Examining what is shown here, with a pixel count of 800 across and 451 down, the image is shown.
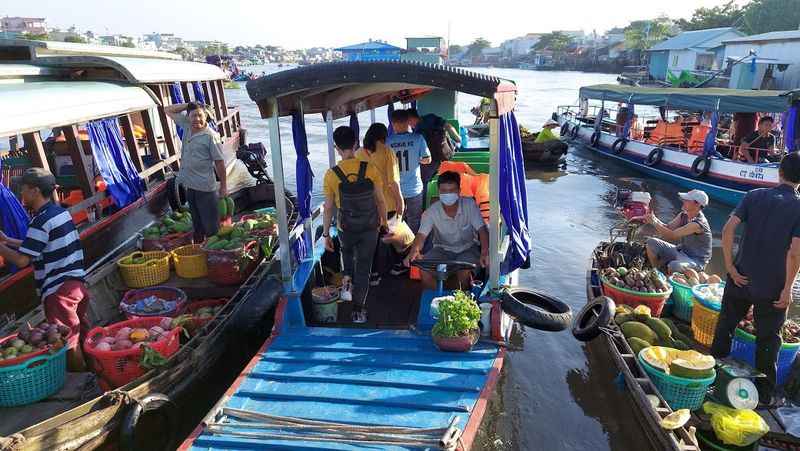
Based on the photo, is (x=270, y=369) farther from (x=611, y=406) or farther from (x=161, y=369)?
(x=611, y=406)

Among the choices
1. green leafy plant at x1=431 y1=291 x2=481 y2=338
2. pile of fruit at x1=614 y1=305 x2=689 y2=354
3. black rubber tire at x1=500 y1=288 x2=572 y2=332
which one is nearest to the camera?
green leafy plant at x1=431 y1=291 x2=481 y2=338

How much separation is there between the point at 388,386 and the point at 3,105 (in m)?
4.56

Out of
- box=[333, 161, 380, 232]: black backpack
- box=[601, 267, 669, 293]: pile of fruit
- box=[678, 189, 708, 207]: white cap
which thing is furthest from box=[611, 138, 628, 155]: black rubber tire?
box=[333, 161, 380, 232]: black backpack

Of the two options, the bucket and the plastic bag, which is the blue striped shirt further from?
the plastic bag

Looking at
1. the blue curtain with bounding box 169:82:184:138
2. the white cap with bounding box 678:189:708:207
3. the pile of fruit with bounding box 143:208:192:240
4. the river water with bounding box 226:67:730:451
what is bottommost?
the river water with bounding box 226:67:730:451

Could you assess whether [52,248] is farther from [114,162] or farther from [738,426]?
[738,426]

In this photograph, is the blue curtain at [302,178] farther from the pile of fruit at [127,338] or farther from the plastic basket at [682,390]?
the plastic basket at [682,390]

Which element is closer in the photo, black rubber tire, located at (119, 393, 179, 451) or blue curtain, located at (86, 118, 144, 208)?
black rubber tire, located at (119, 393, 179, 451)

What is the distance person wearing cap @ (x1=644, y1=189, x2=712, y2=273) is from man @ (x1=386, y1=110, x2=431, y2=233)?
3.23m

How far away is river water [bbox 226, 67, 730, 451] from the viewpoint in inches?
219

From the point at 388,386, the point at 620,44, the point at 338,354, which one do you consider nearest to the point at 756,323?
the point at 388,386

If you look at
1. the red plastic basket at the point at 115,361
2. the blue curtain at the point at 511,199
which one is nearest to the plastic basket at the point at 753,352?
the blue curtain at the point at 511,199

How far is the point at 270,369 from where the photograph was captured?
4.46 metres

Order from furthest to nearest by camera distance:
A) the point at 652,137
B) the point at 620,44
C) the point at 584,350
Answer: the point at 620,44
the point at 652,137
the point at 584,350
